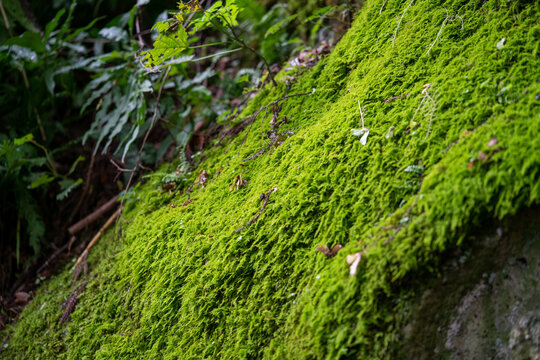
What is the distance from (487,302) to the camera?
1347 millimetres

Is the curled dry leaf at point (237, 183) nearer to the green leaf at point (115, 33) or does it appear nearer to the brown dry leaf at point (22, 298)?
the brown dry leaf at point (22, 298)

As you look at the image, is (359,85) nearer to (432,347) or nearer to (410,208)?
(410,208)

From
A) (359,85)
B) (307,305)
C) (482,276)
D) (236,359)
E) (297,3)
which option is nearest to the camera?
(482,276)

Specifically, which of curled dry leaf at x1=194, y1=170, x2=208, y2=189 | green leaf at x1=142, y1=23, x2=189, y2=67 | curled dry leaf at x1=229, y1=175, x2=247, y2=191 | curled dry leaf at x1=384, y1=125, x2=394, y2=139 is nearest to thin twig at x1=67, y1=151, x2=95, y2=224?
curled dry leaf at x1=194, y1=170, x2=208, y2=189

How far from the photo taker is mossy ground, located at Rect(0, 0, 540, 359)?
134 cm

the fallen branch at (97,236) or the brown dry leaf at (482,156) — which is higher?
the brown dry leaf at (482,156)

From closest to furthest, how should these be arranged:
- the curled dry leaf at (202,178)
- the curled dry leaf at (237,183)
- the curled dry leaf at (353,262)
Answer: the curled dry leaf at (353,262) < the curled dry leaf at (237,183) < the curled dry leaf at (202,178)

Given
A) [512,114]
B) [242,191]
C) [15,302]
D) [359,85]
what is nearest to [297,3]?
[359,85]

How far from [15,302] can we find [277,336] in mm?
3042

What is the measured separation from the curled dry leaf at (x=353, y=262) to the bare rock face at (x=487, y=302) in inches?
10.1

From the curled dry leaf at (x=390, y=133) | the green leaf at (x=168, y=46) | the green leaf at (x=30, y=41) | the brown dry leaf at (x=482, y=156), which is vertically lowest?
the brown dry leaf at (x=482, y=156)

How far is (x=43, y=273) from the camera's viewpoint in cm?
344

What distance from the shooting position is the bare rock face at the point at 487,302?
1.29 m

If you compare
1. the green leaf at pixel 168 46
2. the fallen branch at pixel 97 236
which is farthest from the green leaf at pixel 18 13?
the green leaf at pixel 168 46
